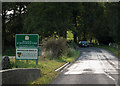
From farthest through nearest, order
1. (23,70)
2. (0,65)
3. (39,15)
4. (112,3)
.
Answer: (39,15) → (0,65) → (23,70) → (112,3)

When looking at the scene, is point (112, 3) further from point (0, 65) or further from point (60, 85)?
point (0, 65)

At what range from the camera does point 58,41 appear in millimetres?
27891

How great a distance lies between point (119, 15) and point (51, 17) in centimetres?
2817

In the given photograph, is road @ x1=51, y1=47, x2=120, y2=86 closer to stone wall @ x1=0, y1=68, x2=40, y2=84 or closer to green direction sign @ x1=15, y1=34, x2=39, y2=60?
stone wall @ x1=0, y1=68, x2=40, y2=84

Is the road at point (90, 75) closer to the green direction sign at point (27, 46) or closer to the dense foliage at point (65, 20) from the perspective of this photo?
the dense foliage at point (65, 20)

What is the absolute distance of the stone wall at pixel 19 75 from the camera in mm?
7984

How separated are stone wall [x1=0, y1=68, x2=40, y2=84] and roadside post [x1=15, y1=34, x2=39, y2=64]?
598 cm

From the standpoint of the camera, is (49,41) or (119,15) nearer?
(119,15)

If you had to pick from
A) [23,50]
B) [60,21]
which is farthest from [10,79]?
[60,21]

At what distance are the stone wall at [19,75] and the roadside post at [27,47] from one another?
5.98 metres

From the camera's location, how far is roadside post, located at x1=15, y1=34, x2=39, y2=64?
18141 millimetres

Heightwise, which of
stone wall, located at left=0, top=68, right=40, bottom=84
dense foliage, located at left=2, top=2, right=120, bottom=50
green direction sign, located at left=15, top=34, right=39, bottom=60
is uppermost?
dense foliage, located at left=2, top=2, right=120, bottom=50

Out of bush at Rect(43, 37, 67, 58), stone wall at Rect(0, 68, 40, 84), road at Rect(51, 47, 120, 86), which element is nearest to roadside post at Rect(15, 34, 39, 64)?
road at Rect(51, 47, 120, 86)

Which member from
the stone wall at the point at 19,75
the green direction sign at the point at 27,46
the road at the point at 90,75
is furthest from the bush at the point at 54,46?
the stone wall at the point at 19,75
